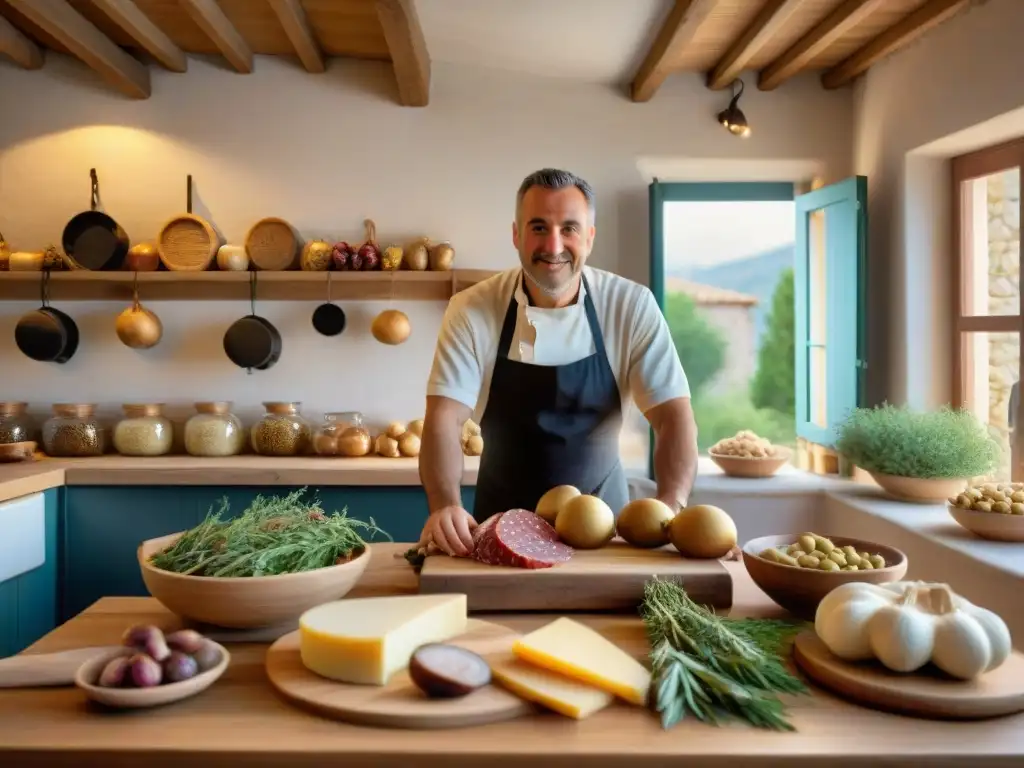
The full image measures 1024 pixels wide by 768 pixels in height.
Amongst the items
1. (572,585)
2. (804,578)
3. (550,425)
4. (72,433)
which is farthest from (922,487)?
(72,433)

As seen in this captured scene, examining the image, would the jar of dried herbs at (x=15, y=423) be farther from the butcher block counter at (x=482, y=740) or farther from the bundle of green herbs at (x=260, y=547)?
the butcher block counter at (x=482, y=740)

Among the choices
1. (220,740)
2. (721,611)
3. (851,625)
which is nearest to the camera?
(220,740)

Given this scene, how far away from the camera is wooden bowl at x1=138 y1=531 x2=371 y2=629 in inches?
50.1

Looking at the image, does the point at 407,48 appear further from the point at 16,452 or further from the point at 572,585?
the point at 572,585

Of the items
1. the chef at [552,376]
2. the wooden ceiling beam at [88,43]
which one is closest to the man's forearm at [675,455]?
the chef at [552,376]

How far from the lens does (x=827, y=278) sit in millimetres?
3945

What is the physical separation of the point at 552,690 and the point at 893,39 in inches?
126

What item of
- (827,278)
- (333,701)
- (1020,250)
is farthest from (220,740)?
(827,278)

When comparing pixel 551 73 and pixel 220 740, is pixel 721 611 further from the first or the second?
pixel 551 73

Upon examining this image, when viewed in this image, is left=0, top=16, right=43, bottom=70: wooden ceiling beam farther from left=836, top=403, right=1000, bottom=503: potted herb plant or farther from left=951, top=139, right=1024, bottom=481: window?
left=951, top=139, right=1024, bottom=481: window

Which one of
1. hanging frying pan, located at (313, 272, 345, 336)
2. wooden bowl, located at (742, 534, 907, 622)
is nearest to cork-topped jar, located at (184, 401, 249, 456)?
hanging frying pan, located at (313, 272, 345, 336)

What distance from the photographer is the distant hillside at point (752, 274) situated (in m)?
4.25

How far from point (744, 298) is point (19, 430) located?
3.38 metres

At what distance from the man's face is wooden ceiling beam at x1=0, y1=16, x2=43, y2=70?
9.18 feet
